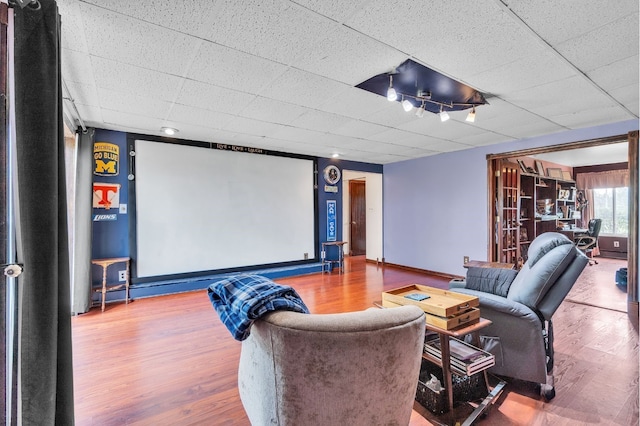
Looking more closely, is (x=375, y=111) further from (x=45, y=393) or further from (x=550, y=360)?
(x=45, y=393)

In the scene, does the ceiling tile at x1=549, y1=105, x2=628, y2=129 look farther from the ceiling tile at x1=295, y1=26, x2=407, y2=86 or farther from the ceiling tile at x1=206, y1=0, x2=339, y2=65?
the ceiling tile at x1=206, y1=0, x2=339, y2=65

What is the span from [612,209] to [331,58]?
10.2m

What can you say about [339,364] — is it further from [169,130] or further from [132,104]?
[169,130]

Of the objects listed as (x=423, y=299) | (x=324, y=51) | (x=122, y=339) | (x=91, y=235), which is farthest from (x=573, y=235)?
(x=91, y=235)

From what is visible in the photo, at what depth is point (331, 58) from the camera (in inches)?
82.4

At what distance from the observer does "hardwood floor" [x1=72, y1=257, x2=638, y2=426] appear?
71.2 inches

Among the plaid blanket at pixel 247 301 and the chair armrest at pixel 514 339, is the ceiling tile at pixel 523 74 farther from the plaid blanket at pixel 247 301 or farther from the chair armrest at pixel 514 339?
the plaid blanket at pixel 247 301

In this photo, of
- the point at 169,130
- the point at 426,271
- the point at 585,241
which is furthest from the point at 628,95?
the point at 585,241

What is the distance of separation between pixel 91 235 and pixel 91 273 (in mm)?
506

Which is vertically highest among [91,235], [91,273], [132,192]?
[132,192]

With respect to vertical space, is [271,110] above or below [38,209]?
above

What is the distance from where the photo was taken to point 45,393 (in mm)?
1180

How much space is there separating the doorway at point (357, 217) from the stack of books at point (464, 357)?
6195 mm

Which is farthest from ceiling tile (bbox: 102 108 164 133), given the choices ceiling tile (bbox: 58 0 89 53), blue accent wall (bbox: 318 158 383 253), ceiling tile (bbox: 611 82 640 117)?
ceiling tile (bbox: 611 82 640 117)
